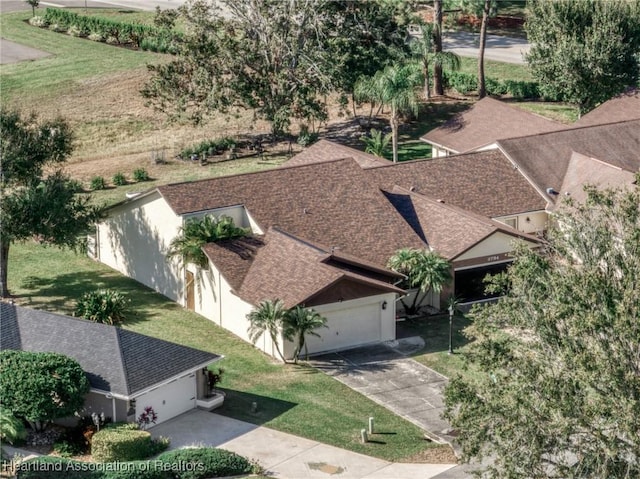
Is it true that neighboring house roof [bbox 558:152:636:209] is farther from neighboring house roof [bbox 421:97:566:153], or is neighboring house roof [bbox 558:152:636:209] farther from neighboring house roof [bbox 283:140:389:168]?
neighboring house roof [bbox 283:140:389:168]

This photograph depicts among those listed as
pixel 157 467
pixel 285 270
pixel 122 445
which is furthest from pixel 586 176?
pixel 157 467

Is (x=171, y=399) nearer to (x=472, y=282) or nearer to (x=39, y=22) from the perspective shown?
(x=472, y=282)

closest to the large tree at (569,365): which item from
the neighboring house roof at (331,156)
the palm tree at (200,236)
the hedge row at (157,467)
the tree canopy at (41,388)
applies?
the hedge row at (157,467)

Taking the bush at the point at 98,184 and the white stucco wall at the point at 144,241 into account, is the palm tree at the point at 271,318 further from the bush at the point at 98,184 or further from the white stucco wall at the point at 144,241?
the bush at the point at 98,184

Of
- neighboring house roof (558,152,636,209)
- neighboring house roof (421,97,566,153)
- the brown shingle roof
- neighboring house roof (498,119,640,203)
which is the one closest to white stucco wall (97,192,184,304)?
the brown shingle roof

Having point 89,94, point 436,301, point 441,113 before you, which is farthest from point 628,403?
point 89,94

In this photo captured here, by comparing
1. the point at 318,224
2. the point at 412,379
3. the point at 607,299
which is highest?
the point at 607,299

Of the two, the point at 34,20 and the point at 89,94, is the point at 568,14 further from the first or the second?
the point at 34,20
